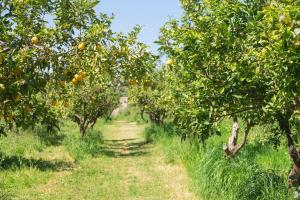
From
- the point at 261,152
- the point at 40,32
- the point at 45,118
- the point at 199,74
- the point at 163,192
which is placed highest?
the point at 40,32

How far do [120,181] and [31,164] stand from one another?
325cm

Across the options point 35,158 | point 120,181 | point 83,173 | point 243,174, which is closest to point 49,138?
point 35,158

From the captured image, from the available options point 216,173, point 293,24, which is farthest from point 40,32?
point 216,173

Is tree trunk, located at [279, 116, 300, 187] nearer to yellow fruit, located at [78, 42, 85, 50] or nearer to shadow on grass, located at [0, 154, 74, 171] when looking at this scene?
yellow fruit, located at [78, 42, 85, 50]

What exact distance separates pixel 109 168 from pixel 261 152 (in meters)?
5.69

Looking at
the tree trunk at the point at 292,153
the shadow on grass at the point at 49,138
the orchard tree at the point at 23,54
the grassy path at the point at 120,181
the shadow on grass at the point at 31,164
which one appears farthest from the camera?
the shadow on grass at the point at 49,138

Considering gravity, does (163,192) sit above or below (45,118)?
below

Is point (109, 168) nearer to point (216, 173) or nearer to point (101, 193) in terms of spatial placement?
point (101, 193)

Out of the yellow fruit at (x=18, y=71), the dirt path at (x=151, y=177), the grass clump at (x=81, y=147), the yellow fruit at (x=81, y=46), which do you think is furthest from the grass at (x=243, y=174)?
the grass clump at (x=81, y=147)

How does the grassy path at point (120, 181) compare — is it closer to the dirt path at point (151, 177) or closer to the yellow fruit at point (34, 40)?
the dirt path at point (151, 177)

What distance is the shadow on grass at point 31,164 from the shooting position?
43.6ft

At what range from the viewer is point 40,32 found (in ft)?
15.6

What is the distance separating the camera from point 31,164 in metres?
14.1

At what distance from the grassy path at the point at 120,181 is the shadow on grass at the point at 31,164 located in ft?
1.78
